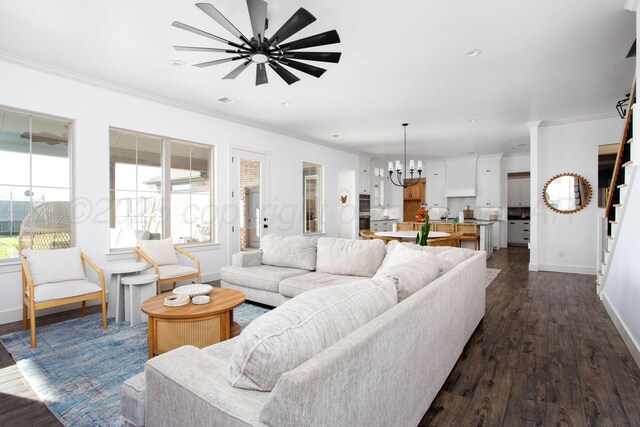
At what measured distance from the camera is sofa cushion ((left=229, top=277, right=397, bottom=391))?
966 millimetres

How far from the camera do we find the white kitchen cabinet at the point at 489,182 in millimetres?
9039

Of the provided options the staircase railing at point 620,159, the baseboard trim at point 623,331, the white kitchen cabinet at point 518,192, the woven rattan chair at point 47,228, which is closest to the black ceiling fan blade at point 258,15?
the woven rattan chair at point 47,228

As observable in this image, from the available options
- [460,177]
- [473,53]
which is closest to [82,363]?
[473,53]

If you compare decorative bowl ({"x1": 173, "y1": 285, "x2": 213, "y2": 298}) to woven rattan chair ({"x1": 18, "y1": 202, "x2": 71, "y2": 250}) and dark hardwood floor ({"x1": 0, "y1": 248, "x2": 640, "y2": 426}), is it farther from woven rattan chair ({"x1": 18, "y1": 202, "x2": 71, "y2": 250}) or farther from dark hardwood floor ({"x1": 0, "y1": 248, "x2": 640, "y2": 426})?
woven rattan chair ({"x1": 18, "y1": 202, "x2": 71, "y2": 250})

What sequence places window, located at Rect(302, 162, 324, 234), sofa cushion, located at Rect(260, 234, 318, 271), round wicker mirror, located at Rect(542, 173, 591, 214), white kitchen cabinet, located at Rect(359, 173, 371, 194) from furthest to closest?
white kitchen cabinet, located at Rect(359, 173, 371, 194) → window, located at Rect(302, 162, 324, 234) → round wicker mirror, located at Rect(542, 173, 591, 214) → sofa cushion, located at Rect(260, 234, 318, 271)

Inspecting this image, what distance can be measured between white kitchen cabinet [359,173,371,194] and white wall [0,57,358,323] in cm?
275

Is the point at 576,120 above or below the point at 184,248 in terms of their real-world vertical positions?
above

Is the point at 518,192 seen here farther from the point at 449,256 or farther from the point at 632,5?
the point at 449,256

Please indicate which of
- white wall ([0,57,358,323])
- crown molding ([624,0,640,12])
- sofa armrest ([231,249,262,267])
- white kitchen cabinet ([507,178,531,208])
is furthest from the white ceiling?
white kitchen cabinet ([507,178,531,208])

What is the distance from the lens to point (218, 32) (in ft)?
9.61

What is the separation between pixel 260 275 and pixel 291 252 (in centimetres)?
51

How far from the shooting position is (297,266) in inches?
155

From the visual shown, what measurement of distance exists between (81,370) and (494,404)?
2675 mm

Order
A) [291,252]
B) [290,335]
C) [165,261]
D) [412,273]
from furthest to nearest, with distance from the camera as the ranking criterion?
1. [165,261]
2. [291,252]
3. [412,273]
4. [290,335]
